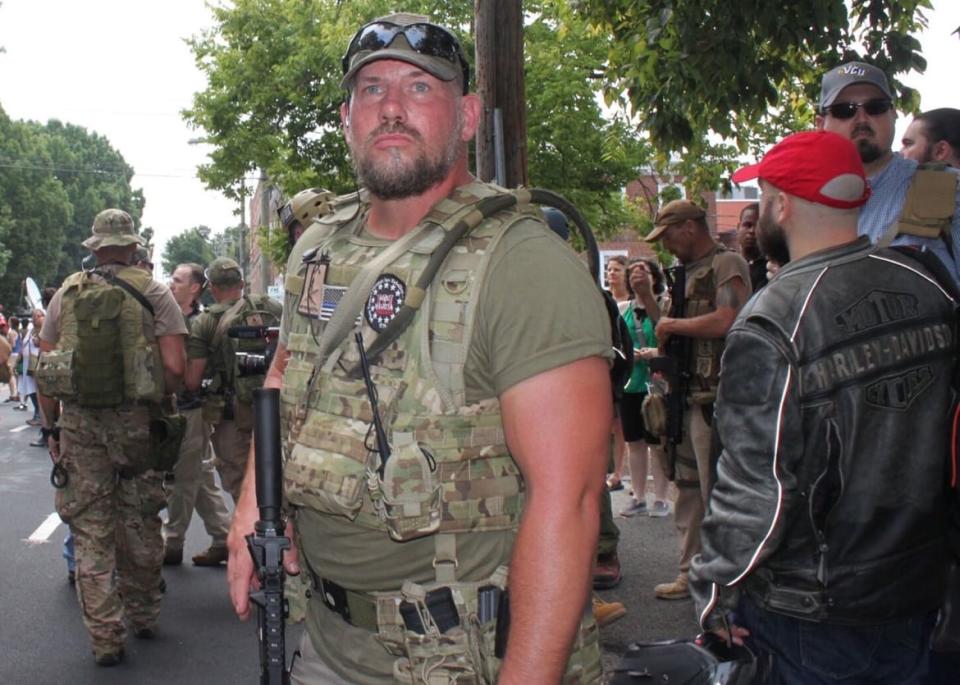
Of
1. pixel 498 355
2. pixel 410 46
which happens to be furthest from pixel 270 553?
pixel 410 46

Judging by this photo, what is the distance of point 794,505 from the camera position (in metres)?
2.29

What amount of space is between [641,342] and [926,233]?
5.59 metres

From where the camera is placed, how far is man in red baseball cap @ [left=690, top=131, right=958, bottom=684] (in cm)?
231

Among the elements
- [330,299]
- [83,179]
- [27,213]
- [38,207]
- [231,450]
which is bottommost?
[231,450]

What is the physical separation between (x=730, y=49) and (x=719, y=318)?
1782mm

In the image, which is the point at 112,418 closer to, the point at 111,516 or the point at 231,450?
the point at 111,516

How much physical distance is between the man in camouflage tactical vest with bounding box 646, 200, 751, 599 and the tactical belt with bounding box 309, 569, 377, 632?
3.60 m

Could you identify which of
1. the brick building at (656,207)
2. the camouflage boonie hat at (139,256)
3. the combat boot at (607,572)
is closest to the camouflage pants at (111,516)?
the camouflage boonie hat at (139,256)

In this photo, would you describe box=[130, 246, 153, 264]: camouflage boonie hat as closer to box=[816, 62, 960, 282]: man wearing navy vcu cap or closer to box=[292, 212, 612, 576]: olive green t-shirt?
box=[816, 62, 960, 282]: man wearing navy vcu cap

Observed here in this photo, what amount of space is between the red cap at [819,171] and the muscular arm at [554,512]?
986 millimetres

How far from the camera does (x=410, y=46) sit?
7.39 ft

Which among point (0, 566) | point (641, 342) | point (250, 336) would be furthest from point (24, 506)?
point (641, 342)

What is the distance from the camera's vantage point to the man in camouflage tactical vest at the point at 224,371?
270 inches

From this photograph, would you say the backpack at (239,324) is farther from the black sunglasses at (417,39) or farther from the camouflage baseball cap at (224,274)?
the black sunglasses at (417,39)
